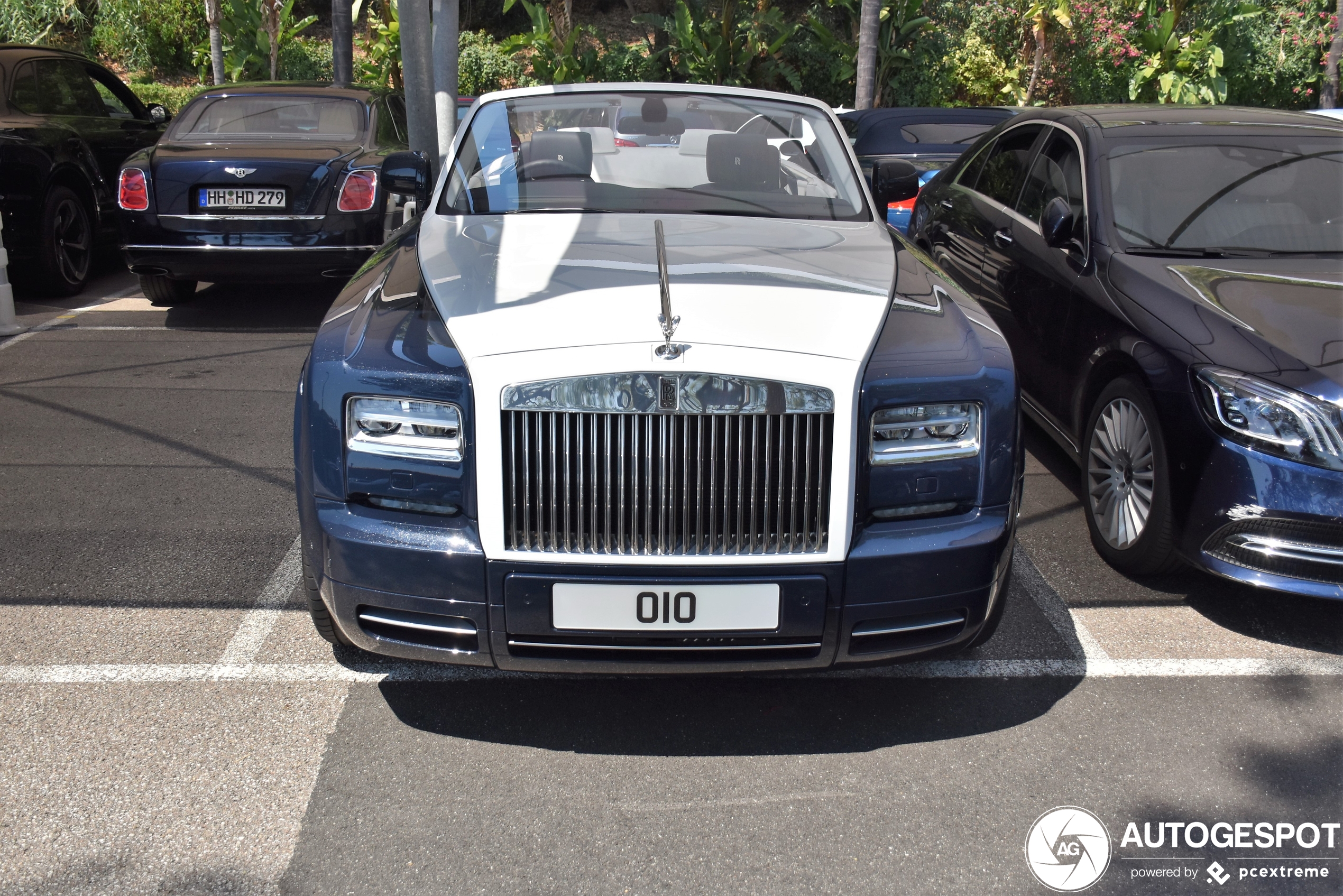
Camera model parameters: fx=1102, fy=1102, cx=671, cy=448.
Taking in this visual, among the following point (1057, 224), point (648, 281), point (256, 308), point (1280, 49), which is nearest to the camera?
point (648, 281)

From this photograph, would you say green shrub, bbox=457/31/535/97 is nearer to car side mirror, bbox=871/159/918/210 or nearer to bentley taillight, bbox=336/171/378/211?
bentley taillight, bbox=336/171/378/211

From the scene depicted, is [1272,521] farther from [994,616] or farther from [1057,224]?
[1057,224]

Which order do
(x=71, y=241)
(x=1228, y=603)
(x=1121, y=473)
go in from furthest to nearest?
(x=71, y=241), (x=1121, y=473), (x=1228, y=603)

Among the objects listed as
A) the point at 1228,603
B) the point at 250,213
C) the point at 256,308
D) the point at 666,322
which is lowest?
the point at 256,308

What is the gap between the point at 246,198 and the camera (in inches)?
276

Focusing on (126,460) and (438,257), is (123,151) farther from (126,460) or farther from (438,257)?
(438,257)

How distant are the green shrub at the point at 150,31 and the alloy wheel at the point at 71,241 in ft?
78.3

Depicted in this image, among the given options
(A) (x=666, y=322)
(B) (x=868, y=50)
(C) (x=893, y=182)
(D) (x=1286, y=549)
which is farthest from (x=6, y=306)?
(B) (x=868, y=50)

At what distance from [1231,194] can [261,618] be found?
13.2 ft

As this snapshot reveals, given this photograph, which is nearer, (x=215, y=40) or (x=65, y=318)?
(x=65, y=318)

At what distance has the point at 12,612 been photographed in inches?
140

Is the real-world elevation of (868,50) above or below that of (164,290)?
above

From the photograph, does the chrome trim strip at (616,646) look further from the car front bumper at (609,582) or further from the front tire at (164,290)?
the front tire at (164,290)

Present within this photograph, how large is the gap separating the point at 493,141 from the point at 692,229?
106 centimetres
